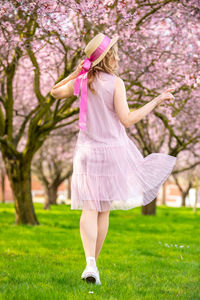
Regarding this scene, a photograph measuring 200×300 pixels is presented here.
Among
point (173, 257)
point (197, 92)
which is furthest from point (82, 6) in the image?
point (197, 92)

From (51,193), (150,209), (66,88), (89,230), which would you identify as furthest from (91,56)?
(51,193)

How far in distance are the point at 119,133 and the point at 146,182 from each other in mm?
553

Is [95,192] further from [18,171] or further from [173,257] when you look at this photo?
[18,171]

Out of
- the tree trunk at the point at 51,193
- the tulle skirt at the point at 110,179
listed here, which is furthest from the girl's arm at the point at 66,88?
the tree trunk at the point at 51,193

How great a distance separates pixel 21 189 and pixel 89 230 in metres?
→ 7.81

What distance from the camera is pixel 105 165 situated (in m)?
4.32

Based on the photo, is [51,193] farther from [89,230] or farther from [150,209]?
[89,230]

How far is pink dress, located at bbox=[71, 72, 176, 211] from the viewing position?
429 cm

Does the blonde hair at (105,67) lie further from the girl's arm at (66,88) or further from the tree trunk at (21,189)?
the tree trunk at (21,189)

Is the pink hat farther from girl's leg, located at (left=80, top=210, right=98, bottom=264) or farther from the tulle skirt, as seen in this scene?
girl's leg, located at (left=80, top=210, right=98, bottom=264)

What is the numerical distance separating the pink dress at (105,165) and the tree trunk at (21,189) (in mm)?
7590

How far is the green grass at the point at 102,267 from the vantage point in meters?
4.14

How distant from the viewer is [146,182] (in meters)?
4.46

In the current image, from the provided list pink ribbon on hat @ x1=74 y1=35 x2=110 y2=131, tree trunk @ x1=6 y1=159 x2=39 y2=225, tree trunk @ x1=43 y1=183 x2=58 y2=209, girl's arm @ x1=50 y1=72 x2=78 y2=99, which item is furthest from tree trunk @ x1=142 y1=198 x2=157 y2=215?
pink ribbon on hat @ x1=74 y1=35 x2=110 y2=131
